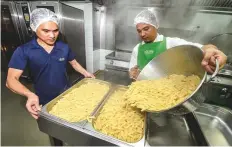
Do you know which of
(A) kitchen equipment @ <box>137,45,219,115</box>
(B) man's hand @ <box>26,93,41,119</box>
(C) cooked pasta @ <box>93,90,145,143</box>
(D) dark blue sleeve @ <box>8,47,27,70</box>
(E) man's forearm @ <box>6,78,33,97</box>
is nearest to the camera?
(A) kitchen equipment @ <box>137,45,219,115</box>

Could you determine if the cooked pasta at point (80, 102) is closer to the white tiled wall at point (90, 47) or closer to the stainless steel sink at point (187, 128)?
the stainless steel sink at point (187, 128)

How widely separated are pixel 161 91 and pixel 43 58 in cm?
151

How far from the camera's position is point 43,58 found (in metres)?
1.98

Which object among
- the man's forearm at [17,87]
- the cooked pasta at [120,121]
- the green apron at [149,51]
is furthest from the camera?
the green apron at [149,51]

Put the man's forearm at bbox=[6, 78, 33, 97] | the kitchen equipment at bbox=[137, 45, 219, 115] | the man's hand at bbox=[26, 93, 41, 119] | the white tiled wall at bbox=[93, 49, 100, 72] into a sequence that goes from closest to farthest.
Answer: the kitchen equipment at bbox=[137, 45, 219, 115]
the man's hand at bbox=[26, 93, 41, 119]
the man's forearm at bbox=[6, 78, 33, 97]
the white tiled wall at bbox=[93, 49, 100, 72]

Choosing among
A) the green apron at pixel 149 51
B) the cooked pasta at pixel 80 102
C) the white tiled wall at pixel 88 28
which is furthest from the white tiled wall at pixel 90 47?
the cooked pasta at pixel 80 102

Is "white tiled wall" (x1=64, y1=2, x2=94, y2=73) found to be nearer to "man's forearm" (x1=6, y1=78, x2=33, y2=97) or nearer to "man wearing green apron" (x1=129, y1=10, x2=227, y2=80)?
"man wearing green apron" (x1=129, y1=10, x2=227, y2=80)

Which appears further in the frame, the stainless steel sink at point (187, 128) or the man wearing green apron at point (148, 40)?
the man wearing green apron at point (148, 40)

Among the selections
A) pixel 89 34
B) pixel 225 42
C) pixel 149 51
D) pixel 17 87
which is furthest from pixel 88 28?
pixel 225 42

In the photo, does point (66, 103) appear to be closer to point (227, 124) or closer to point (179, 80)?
point (179, 80)

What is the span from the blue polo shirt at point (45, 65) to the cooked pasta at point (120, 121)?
0.90 m

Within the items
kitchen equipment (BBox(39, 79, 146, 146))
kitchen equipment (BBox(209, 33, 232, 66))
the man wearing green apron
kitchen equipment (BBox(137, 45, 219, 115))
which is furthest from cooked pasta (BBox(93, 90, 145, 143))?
kitchen equipment (BBox(209, 33, 232, 66))

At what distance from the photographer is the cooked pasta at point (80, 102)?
4.80ft

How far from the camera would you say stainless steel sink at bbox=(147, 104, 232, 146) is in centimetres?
130
